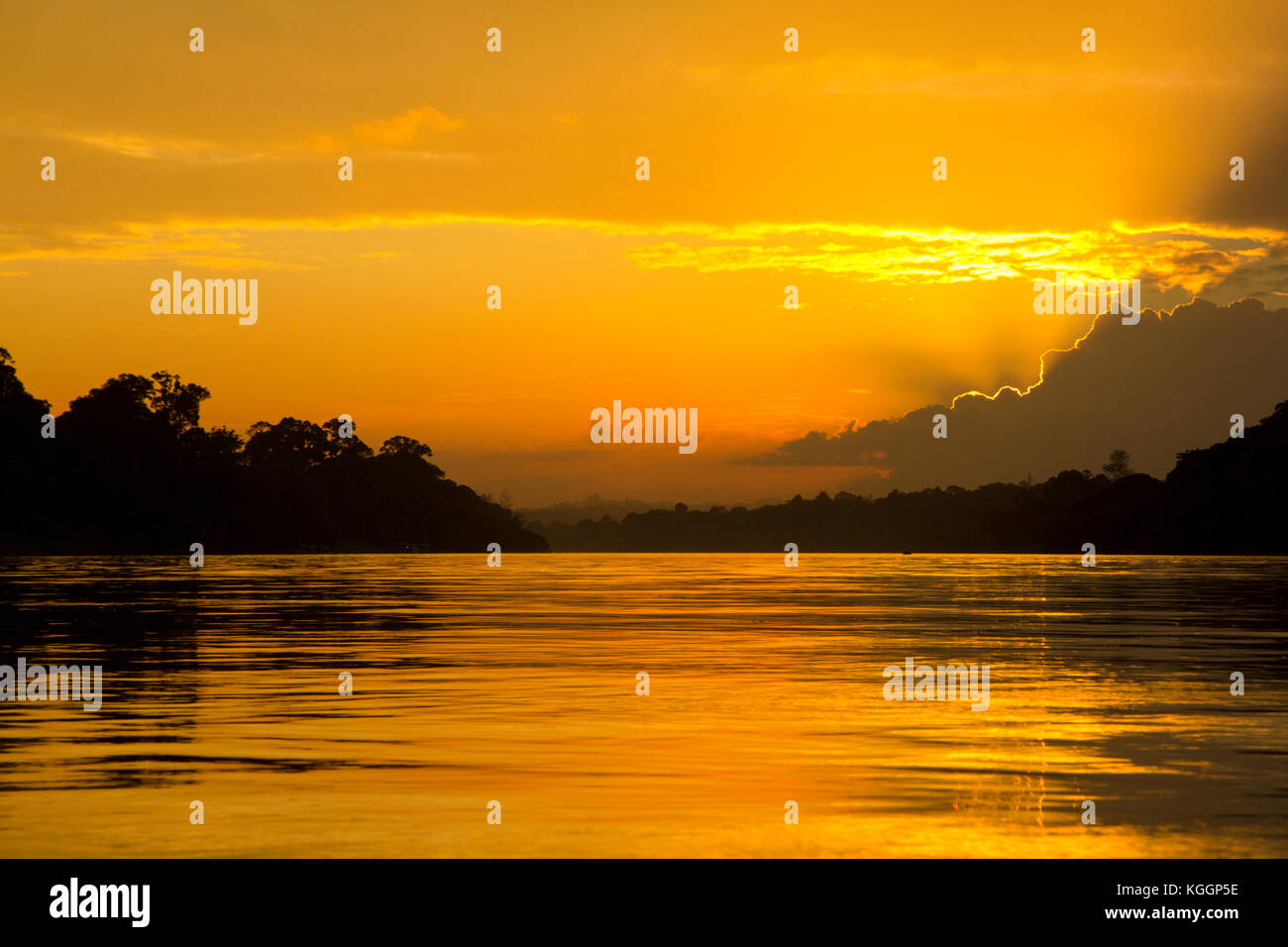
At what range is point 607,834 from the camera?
14.0m

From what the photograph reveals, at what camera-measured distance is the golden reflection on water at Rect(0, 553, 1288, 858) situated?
14.0m

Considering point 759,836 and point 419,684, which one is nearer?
point 759,836

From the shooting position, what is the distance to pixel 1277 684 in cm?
2772

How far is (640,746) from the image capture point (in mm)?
19828

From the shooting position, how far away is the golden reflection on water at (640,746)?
14.0 m
